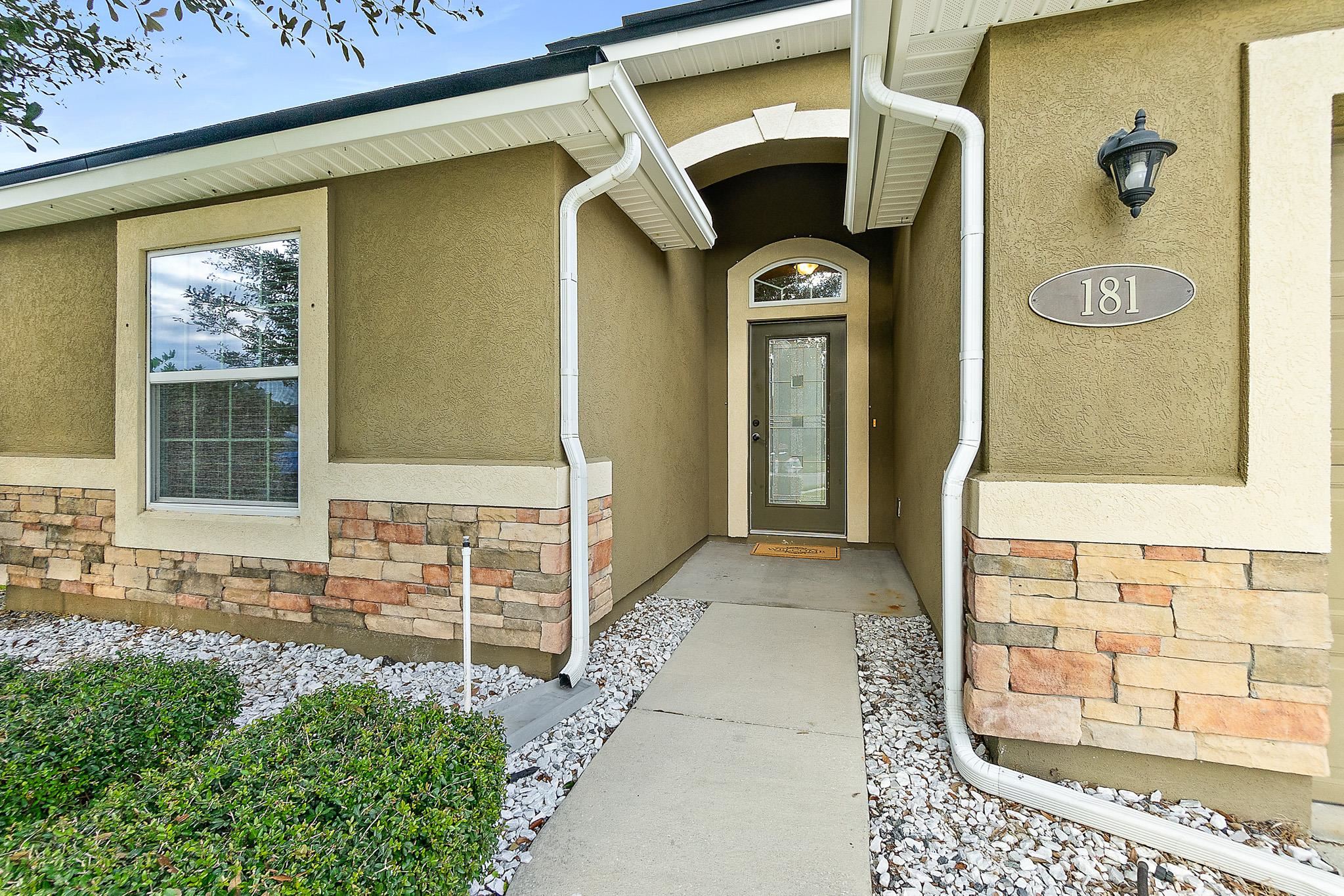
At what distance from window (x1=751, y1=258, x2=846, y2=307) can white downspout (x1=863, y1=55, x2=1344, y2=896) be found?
10.7 feet

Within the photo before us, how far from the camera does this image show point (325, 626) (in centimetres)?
313

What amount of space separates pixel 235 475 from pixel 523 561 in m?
2.00

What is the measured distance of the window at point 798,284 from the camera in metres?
5.40

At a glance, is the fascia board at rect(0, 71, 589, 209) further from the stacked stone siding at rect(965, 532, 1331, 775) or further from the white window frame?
the white window frame

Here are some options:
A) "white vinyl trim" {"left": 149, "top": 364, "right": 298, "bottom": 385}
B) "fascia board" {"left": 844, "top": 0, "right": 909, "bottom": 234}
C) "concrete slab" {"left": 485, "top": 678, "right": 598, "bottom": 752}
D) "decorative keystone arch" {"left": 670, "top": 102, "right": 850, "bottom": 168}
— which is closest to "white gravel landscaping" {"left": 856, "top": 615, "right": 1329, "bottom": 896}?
"concrete slab" {"left": 485, "top": 678, "right": 598, "bottom": 752}

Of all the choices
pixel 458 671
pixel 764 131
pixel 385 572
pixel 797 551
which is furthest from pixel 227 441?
pixel 797 551

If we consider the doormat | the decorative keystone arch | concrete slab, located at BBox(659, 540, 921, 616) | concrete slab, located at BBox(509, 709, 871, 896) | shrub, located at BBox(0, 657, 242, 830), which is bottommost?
concrete slab, located at BBox(509, 709, 871, 896)

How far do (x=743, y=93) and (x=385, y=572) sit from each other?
411 centimetres

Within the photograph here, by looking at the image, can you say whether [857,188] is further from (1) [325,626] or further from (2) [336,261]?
(1) [325,626]

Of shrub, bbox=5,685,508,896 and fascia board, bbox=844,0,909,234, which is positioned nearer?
shrub, bbox=5,685,508,896

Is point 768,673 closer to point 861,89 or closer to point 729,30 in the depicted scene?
point 861,89

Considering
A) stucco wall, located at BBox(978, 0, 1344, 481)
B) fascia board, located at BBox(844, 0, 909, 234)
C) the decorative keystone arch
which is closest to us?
stucco wall, located at BBox(978, 0, 1344, 481)

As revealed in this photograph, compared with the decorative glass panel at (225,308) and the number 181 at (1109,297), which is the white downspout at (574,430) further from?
the number 181 at (1109,297)

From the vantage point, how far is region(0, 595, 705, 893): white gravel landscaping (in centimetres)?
195
